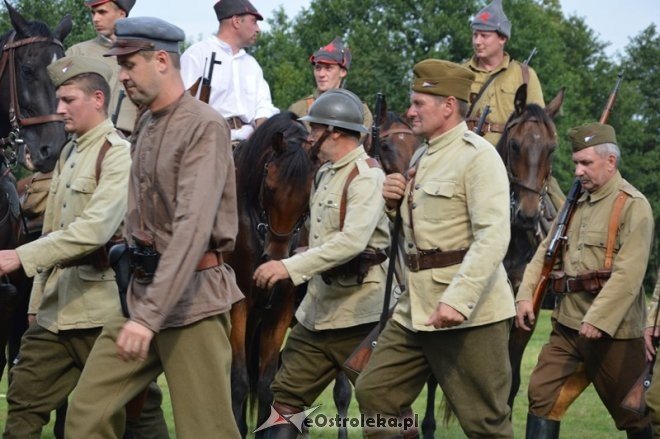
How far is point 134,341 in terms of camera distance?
224 inches

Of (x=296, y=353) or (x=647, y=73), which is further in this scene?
(x=647, y=73)

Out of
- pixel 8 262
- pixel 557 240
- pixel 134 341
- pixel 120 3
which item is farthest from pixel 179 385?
pixel 120 3

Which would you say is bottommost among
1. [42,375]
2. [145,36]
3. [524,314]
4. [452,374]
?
[42,375]

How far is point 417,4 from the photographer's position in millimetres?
52812

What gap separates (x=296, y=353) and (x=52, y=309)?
160cm

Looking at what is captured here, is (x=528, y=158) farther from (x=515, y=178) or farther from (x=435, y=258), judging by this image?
(x=435, y=258)

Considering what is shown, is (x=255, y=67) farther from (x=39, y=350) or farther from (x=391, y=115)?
(x=39, y=350)

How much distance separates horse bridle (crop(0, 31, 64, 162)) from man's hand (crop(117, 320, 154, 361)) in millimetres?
3592

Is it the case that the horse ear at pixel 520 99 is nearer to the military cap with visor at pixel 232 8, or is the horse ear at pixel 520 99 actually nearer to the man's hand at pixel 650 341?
the military cap with visor at pixel 232 8

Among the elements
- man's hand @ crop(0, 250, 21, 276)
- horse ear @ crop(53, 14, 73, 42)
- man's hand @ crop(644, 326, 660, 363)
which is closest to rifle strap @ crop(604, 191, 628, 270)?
man's hand @ crop(644, 326, 660, 363)

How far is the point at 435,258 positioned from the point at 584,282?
2.00 meters

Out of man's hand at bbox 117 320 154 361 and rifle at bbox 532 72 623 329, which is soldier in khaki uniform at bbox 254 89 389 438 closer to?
rifle at bbox 532 72 623 329

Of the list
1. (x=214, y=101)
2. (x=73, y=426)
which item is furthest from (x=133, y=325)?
(x=214, y=101)

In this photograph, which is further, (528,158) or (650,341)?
(528,158)
